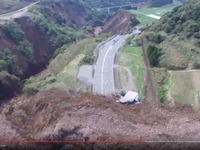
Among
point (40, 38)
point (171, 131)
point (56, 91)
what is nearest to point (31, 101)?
point (56, 91)

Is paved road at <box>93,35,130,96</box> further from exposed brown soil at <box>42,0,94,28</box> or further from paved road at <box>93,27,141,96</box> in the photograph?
exposed brown soil at <box>42,0,94,28</box>

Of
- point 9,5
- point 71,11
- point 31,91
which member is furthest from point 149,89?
point 71,11

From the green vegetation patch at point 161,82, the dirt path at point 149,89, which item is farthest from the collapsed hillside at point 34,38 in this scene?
the green vegetation patch at point 161,82

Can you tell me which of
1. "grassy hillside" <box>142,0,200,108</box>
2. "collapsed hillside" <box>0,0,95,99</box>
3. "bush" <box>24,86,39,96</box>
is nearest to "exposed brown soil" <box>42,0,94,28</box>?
"collapsed hillside" <box>0,0,95,99</box>

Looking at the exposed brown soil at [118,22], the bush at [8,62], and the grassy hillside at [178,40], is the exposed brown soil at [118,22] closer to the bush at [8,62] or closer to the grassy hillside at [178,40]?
the grassy hillside at [178,40]

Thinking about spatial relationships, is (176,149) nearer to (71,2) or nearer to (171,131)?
(171,131)
